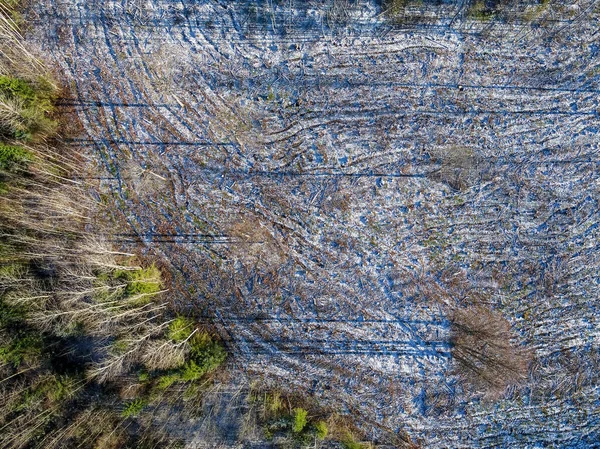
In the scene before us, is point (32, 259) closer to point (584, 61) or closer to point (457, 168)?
point (457, 168)

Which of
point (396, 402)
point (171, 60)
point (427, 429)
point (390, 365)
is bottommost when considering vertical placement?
point (427, 429)

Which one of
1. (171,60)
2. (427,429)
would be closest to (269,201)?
(171,60)

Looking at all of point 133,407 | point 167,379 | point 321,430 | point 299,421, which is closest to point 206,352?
point 167,379

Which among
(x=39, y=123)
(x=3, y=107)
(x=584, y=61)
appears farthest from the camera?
(x=584, y=61)

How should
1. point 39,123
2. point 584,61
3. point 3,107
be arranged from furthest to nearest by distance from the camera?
point 584,61
point 39,123
point 3,107

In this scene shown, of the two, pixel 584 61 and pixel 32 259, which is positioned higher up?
pixel 584 61
